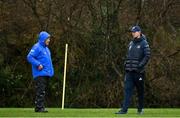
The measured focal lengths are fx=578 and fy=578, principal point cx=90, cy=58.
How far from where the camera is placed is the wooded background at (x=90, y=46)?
21.2 m

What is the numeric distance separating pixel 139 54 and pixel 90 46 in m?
9.12

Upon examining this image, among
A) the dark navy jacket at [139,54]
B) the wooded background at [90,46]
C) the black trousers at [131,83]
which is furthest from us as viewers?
the wooded background at [90,46]

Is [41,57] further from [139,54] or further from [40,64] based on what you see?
[139,54]

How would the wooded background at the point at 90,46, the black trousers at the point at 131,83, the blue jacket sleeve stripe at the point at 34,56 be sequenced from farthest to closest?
the wooded background at the point at 90,46
the blue jacket sleeve stripe at the point at 34,56
the black trousers at the point at 131,83

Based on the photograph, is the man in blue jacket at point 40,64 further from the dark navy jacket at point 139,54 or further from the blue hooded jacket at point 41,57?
the dark navy jacket at point 139,54

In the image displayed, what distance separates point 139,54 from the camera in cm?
1254

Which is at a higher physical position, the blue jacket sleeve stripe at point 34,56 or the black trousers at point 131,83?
the blue jacket sleeve stripe at point 34,56

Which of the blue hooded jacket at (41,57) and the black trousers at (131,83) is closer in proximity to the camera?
the black trousers at (131,83)

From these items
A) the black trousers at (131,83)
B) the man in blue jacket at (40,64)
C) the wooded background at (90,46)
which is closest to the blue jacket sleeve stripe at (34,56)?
the man in blue jacket at (40,64)

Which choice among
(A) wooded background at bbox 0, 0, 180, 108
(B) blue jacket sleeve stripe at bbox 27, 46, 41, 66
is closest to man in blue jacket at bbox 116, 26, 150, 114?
(B) blue jacket sleeve stripe at bbox 27, 46, 41, 66

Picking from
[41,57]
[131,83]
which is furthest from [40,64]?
[131,83]

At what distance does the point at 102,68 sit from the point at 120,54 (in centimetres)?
86

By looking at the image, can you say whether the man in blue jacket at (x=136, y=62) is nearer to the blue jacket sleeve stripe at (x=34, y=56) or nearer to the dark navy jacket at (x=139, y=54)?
the dark navy jacket at (x=139, y=54)

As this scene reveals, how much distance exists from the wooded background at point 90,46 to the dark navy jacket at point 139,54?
8378 mm
